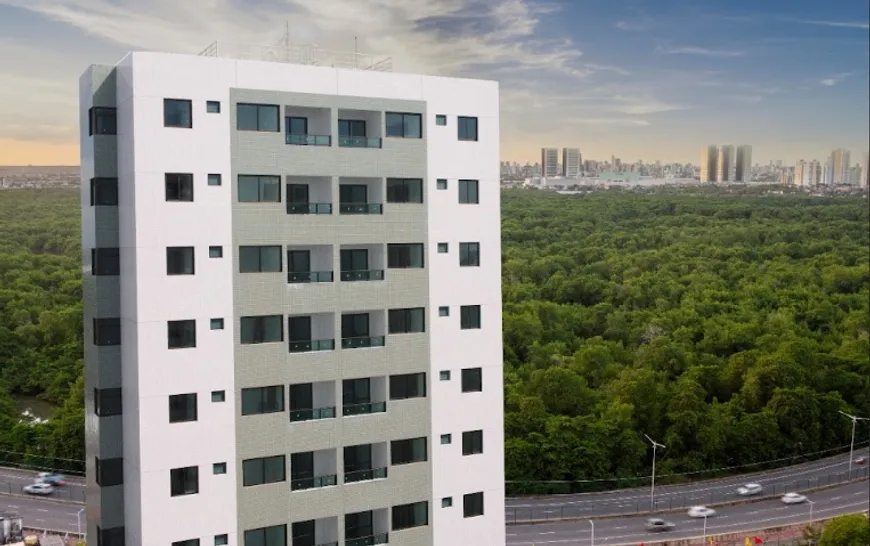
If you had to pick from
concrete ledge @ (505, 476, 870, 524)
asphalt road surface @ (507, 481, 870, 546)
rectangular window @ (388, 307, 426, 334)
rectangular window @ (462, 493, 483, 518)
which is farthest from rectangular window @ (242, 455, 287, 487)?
concrete ledge @ (505, 476, 870, 524)

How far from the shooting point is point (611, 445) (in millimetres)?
17547

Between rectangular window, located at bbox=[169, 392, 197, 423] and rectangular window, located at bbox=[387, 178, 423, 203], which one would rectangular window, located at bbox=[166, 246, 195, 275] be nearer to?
rectangular window, located at bbox=[169, 392, 197, 423]

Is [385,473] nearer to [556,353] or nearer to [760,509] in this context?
[760,509]

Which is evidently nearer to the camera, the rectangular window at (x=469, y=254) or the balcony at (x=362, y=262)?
the balcony at (x=362, y=262)

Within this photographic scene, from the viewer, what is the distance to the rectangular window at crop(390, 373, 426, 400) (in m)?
6.27

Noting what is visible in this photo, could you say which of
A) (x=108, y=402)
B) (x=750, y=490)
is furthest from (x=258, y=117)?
(x=750, y=490)

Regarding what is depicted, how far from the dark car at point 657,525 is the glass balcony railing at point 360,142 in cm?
1065

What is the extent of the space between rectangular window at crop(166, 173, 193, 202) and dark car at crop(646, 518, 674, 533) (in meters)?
11.4

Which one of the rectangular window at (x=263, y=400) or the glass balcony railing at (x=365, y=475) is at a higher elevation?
the rectangular window at (x=263, y=400)

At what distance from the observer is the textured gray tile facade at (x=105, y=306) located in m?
5.88

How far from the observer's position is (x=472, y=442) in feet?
21.5

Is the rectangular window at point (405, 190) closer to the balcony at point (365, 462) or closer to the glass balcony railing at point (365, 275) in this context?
the glass balcony railing at point (365, 275)

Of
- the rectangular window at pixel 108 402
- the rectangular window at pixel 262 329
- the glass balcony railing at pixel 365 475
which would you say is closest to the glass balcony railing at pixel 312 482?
the glass balcony railing at pixel 365 475

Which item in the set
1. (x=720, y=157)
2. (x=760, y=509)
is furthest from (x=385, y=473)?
(x=720, y=157)
